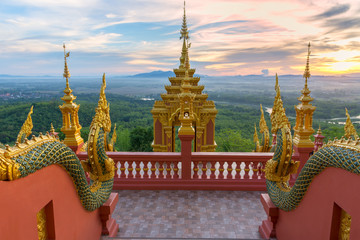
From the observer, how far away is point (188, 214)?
6.24 m

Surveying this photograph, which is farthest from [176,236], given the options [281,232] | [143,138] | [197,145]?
[143,138]

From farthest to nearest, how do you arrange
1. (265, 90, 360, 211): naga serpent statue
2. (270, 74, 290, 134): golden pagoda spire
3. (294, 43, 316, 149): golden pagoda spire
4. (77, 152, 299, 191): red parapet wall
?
(294, 43, 316, 149): golden pagoda spire < (77, 152, 299, 191): red parapet wall < (270, 74, 290, 134): golden pagoda spire < (265, 90, 360, 211): naga serpent statue

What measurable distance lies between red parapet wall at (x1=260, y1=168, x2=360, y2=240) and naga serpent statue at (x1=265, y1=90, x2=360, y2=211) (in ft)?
0.31

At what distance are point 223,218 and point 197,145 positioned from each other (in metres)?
8.67

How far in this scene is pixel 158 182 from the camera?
752 cm

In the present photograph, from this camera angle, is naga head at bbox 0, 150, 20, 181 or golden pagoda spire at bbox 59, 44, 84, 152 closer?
naga head at bbox 0, 150, 20, 181

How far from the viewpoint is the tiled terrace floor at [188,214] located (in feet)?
18.1

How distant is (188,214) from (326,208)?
3.55 metres

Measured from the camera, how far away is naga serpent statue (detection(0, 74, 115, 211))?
2.70 metres

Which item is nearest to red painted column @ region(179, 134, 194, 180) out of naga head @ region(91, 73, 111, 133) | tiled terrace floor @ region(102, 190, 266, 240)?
tiled terrace floor @ region(102, 190, 266, 240)

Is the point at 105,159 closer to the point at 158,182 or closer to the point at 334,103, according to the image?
the point at 158,182

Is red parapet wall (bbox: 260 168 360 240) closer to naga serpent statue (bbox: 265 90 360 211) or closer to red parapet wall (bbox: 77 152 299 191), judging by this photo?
naga serpent statue (bbox: 265 90 360 211)

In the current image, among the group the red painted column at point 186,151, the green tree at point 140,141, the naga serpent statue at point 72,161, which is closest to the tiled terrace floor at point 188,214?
the red painted column at point 186,151

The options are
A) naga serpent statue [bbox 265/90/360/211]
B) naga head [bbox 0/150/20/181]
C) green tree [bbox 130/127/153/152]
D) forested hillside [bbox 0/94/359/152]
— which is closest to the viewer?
naga head [bbox 0/150/20/181]
